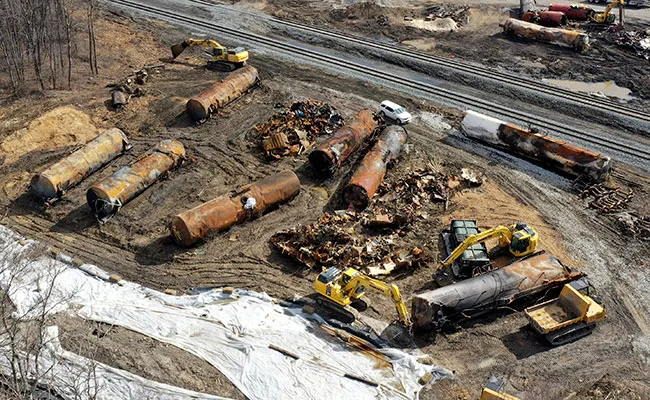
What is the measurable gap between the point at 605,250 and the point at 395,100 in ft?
58.8

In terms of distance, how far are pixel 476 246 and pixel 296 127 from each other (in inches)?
573

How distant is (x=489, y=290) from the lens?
921 inches

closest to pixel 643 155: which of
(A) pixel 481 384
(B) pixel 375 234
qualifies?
(B) pixel 375 234

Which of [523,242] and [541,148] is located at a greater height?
[541,148]

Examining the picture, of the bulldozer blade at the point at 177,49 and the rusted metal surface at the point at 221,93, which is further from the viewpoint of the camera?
the bulldozer blade at the point at 177,49

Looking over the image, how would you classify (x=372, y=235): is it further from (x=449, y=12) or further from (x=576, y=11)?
(x=576, y=11)

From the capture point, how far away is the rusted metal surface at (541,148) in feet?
103

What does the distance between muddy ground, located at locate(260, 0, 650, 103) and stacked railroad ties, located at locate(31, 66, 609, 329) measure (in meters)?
14.8

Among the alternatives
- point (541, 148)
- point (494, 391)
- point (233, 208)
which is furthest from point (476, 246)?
point (233, 208)

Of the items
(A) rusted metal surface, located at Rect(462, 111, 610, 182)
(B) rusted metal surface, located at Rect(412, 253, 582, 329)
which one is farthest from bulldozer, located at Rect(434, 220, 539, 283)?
(A) rusted metal surface, located at Rect(462, 111, 610, 182)

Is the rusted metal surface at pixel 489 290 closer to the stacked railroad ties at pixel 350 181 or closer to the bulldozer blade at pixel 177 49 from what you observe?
the stacked railroad ties at pixel 350 181

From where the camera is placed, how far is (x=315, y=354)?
21719mm

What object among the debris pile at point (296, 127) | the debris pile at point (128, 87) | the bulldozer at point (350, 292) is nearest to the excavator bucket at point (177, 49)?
the debris pile at point (128, 87)

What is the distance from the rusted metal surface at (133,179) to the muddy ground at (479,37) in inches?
1028
